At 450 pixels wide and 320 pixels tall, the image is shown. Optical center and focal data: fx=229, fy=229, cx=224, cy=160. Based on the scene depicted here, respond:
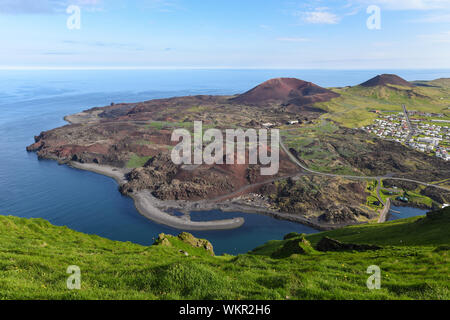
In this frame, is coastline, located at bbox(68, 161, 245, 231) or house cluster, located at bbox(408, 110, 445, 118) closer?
coastline, located at bbox(68, 161, 245, 231)

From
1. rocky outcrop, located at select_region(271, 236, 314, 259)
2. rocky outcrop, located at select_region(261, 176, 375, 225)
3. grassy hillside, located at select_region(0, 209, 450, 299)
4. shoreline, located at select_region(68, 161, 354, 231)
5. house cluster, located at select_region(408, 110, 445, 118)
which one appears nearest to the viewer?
grassy hillside, located at select_region(0, 209, 450, 299)

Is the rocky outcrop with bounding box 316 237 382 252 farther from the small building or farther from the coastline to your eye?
the small building

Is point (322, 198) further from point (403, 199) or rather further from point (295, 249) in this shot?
point (295, 249)

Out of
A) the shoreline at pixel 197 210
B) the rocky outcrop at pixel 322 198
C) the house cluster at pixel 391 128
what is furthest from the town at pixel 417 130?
the shoreline at pixel 197 210

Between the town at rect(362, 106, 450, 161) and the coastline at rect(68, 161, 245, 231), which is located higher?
the town at rect(362, 106, 450, 161)

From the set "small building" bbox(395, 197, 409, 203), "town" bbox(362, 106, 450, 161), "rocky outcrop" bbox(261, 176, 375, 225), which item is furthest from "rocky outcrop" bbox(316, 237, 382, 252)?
"town" bbox(362, 106, 450, 161)

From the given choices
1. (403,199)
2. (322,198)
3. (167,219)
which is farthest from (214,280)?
(403,199)

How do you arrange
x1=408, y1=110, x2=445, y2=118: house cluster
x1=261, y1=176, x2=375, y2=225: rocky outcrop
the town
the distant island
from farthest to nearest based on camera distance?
x1=408, y1=110, x2=445, y2=118: house cluster < the town < the distant island < x1=261, y1=176, x2=375, y2=225: rocky outcrop

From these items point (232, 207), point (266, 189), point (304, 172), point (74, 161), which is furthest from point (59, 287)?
point (74, 161)
